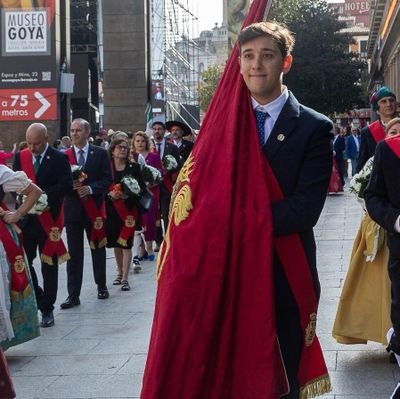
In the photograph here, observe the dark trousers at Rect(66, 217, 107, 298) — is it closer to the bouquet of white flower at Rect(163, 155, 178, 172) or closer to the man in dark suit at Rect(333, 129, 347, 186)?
the bouquet of white flower at Rect(163, 155, 178, 172)

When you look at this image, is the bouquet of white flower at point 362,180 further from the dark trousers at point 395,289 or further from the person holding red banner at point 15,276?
the person holding red banner at point 15,276

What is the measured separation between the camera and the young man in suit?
23.5ft

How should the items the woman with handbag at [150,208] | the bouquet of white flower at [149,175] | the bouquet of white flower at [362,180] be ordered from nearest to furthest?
the bouquet of white flower at [362,180]
the bouquet of white flower at [149,175]
the woman with handbag at [150,208]

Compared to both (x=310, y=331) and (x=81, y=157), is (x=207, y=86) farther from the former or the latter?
(x=310, y=331)

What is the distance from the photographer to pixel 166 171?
14102 millimetres

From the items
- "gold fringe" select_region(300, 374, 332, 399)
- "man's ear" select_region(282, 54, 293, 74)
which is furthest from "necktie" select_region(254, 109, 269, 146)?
"gold fringe" select_region(300, 374, 332, 399)

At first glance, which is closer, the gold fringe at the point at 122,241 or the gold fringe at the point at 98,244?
the gold fringe at the point at 98,244

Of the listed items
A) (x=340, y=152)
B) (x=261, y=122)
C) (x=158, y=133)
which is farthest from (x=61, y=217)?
(x=340, y=152)

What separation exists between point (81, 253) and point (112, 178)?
3.97 ft

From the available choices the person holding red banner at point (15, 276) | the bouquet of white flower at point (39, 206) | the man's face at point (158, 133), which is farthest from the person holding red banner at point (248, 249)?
the man's face at point (158, 133)

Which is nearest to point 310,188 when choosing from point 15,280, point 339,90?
point 15,280

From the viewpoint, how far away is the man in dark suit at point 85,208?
9.80 metres

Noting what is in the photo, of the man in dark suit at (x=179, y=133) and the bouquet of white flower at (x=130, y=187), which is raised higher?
the man in dark suit at (x=179, y=133)

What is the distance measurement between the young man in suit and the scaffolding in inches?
1379
